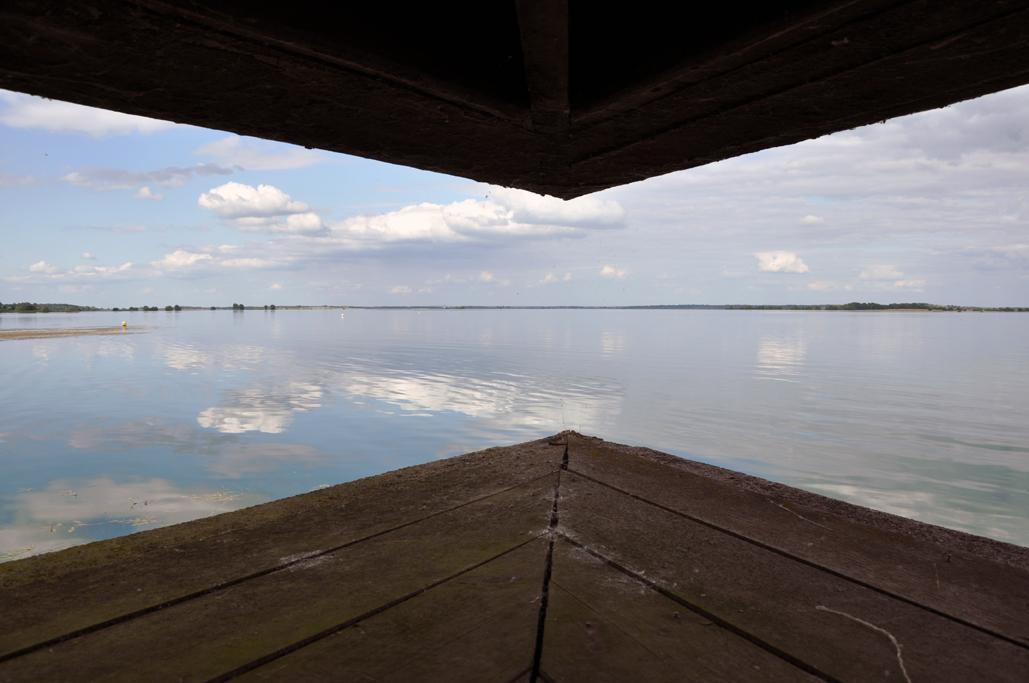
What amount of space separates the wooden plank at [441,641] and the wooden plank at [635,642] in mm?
121

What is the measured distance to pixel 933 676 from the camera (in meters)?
1.78

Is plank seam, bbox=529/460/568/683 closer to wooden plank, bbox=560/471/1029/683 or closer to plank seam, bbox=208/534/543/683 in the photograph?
wooden plank, bbox=560/471/1029/683

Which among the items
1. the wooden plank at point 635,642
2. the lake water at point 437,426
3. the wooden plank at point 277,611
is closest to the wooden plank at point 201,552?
the wooden plank at point 277,611

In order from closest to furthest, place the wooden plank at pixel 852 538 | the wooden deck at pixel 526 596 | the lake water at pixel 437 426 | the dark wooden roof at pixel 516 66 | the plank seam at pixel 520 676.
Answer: the plank seam at pixel 520 676, the wooden deck at pixel 526 596, the dark wooden roof at pixel 516 66, the wooden plank at pixel 852 538, the lake water at pixel 437 426

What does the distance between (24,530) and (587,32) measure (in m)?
11.4

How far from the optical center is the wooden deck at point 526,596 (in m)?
1.80

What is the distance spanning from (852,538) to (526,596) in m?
1.94

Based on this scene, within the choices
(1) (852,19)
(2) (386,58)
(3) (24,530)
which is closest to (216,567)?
(2) (386,58)

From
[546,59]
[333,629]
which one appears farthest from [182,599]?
[546,59]

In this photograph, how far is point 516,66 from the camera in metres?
2.70

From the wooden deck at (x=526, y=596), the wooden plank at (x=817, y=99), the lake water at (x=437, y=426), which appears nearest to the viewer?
the wooden deck at (x=526, y=596)

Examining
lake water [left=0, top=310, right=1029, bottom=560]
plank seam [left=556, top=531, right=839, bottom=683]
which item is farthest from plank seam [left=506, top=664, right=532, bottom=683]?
lake water [left=0, top=310, right=1029, bottom=560]

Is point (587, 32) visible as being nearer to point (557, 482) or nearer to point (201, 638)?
point (557, 482)

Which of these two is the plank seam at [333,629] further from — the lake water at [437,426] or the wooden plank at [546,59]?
the lake water at [437,426]
